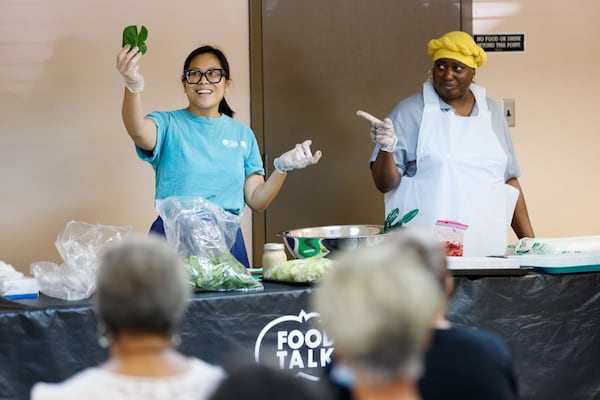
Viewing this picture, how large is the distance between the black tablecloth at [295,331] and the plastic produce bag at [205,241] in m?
0.06

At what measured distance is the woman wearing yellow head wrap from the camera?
12.5ft

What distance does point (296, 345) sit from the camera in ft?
9.25

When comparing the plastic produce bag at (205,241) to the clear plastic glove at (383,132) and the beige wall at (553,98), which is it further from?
the beige wall at (553,98)

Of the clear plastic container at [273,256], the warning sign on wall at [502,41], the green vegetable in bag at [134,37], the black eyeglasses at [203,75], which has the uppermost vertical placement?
the warning sign on wall at [502,41]

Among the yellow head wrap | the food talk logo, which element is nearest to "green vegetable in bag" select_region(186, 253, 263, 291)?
the food talk logo

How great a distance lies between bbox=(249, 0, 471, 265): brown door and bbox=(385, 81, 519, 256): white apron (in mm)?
858

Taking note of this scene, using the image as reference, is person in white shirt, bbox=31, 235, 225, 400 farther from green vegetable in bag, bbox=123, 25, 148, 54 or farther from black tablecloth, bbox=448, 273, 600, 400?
green vegetable in bag, bbox=123, 25, 148, 54

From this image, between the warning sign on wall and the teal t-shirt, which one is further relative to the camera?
the warning sign on wall

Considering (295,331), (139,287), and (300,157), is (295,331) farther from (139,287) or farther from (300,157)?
(139,287)

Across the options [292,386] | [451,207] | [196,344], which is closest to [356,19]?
[451,207]

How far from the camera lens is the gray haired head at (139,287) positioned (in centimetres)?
138

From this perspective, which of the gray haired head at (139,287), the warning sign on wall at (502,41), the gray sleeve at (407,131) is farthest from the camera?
the warning sign on wall at (502,41)

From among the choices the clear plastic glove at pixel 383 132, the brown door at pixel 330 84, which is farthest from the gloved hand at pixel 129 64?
the brown door at pixel 330 84

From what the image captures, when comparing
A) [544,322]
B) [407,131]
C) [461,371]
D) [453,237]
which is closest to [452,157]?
[407,131]
